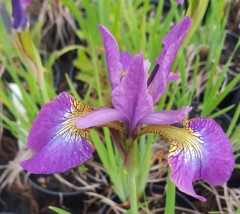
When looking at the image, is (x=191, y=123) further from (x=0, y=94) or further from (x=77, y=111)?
(x=0, y=94)

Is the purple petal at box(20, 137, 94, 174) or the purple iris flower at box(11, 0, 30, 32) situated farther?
the purple iris flower at box(11, 0, 30, 32)

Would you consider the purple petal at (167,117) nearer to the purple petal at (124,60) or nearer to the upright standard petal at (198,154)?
the upright standard petal at (198,154)

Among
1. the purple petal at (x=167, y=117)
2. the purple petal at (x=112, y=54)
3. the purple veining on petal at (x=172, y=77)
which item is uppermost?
the purple petal at (x=112, y=54)

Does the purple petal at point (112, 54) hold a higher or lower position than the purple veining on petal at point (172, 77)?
higher

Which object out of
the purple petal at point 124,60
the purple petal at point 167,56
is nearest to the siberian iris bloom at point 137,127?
the purple petal at point 167,56

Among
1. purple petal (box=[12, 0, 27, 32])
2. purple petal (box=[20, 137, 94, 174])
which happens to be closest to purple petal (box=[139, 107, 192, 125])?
purple petal (box=[20, 137, 94, 174])

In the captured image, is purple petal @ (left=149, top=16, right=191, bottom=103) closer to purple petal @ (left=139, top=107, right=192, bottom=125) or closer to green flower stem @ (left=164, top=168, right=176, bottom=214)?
purple petal @ (left=139, top=107, right=192, bottom=125)

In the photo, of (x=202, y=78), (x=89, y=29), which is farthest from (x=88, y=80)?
(x=202, y=78)
